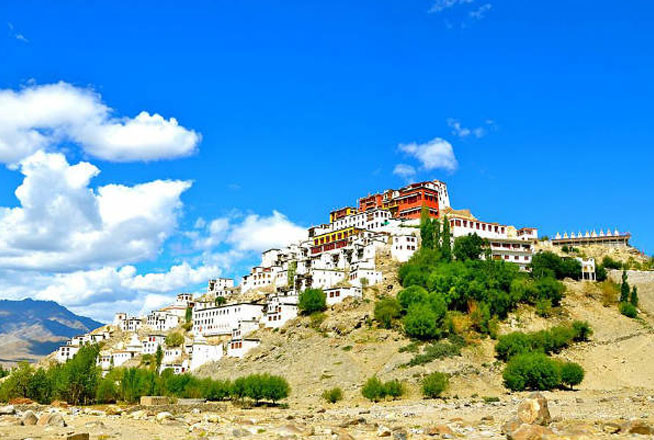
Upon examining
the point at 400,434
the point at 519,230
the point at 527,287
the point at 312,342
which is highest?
the point at 519,230

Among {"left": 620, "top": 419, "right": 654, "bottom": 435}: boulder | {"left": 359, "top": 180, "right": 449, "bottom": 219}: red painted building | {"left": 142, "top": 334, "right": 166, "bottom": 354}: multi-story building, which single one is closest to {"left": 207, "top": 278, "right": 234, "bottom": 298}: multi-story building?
{"left": 142, "top": 334, "right": 166, "bottom": 354}: multi-story building

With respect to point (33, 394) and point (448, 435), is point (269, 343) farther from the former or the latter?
point (448, 435)

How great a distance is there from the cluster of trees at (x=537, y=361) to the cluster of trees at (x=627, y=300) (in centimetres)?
1177

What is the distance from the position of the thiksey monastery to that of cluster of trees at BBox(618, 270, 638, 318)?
6.63 metres

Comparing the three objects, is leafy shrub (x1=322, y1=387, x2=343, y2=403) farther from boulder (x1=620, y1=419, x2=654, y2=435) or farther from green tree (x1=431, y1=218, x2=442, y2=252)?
green tree (x1=431, y1=218, x2=442, y2=252)

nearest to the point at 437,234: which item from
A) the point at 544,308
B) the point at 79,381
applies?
the point at 544,308

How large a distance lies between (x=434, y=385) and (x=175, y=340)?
59.9 metres

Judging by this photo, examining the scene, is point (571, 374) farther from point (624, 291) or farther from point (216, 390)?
point (216, 390)

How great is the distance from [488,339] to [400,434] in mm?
43116

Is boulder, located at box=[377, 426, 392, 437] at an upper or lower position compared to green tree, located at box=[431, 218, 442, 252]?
lower

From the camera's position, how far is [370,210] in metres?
114

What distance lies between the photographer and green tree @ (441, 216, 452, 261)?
93.9 m

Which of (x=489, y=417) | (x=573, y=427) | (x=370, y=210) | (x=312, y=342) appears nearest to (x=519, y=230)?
(x=370, y=210)

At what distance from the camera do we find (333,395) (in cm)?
6438
